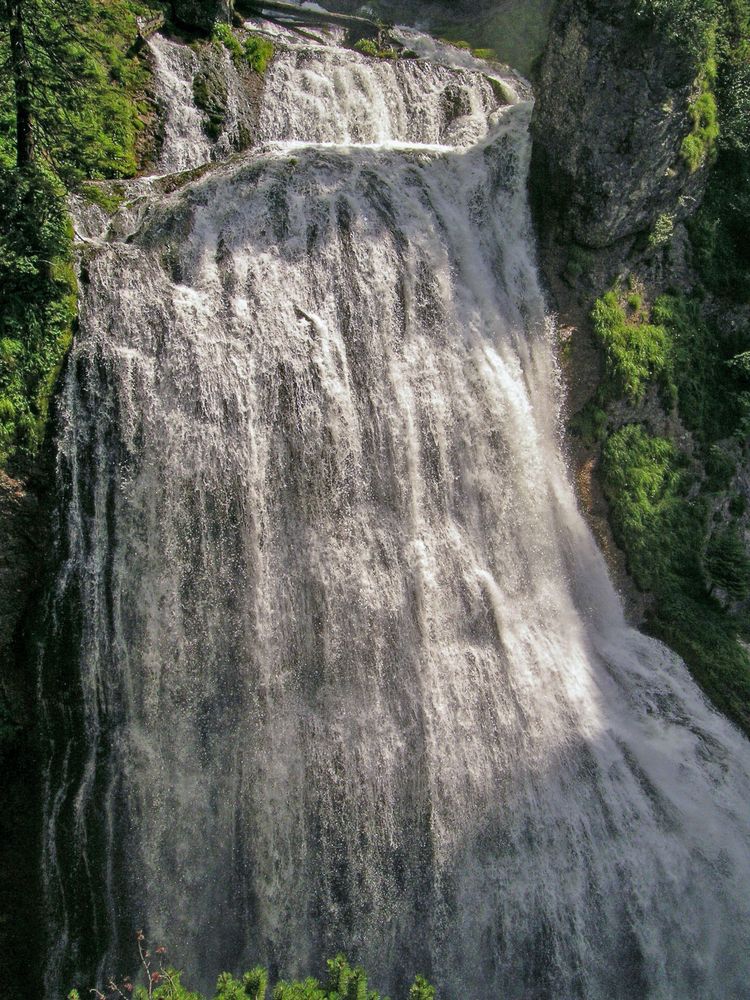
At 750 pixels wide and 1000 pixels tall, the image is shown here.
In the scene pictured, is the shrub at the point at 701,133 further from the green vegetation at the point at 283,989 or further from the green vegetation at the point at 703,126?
the green vegetation at the point at 283,989

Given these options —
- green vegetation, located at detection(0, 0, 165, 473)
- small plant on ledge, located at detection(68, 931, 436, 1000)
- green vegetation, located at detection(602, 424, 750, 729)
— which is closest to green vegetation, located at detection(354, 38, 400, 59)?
green vegetation, located at detection(0, 0, 165, 473)

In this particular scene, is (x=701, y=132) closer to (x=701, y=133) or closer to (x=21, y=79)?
(x=701, y=133)

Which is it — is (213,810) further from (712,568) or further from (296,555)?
(712,568)

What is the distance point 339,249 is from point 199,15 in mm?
8754

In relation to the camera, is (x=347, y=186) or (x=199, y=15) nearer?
(x=347, y=186)

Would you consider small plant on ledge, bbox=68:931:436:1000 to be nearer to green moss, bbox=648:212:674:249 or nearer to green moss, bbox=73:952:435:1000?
green moss, bbox=73:952:435:1000

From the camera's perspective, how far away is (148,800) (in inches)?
391

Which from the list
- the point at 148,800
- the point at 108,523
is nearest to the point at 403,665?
the point at 148,800

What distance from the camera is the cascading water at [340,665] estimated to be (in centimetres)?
996

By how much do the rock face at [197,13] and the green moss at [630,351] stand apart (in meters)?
11.4

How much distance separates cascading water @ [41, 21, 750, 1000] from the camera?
392 inches

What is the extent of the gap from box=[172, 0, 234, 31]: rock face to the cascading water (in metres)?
6.44

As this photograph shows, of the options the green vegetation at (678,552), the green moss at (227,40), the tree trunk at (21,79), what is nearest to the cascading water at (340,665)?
the green vegetation at (678,552)

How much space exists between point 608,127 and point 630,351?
4467 mm
